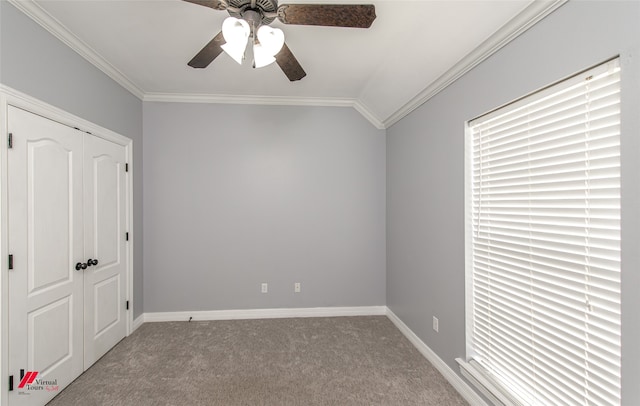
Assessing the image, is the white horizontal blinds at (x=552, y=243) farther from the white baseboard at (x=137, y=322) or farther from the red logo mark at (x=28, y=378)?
the white baseboard at (x=137, y=322)

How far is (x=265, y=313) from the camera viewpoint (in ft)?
11.1

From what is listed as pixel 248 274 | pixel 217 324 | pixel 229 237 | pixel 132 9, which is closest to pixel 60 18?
pixel 132 9

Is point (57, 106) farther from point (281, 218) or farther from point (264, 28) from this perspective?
point (281, 218)

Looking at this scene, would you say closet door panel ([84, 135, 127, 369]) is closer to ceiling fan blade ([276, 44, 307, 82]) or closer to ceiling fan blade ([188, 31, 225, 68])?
ceiling fan blade ([188, 31, 225, 68])


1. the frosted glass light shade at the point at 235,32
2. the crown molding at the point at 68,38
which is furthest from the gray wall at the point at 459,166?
the crown molding at the point at 68,38

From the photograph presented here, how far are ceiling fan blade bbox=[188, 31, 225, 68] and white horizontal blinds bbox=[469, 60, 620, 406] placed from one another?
178cm

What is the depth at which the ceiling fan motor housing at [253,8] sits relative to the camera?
4.71 feet

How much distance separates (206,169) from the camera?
3.34m

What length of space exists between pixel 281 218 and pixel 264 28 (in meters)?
2.29

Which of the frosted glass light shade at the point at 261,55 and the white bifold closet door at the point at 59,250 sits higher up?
the frosted glass light shade at the point at 261,55

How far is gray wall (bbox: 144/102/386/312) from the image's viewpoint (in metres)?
3.29

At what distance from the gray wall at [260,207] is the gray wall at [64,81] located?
0.20 metres

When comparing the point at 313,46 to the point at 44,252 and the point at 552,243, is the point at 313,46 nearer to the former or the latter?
the point at 552,243

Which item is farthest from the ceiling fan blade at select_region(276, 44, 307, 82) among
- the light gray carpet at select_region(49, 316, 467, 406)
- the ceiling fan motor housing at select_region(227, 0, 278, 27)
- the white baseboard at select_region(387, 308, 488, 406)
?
the white baseboard at select_region(387, 308, 488, 406)
